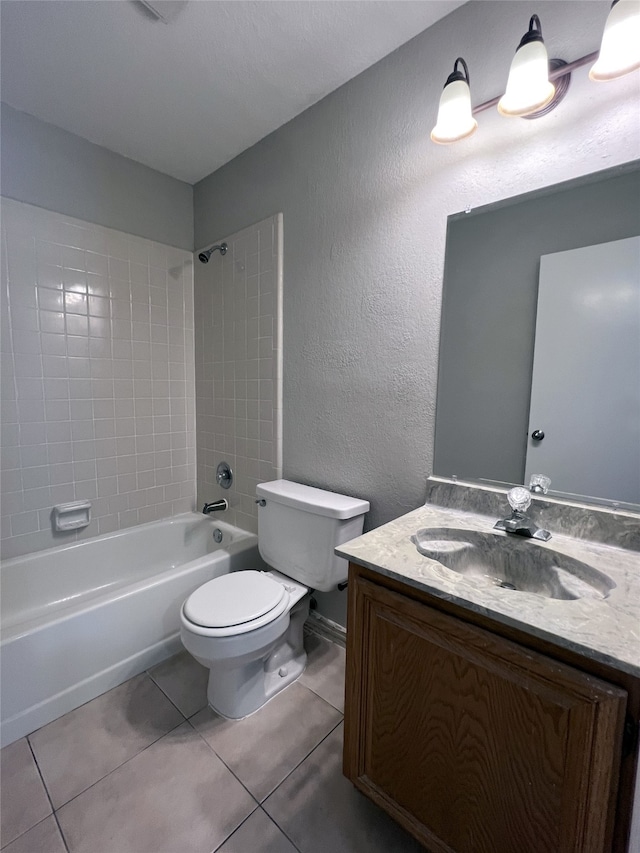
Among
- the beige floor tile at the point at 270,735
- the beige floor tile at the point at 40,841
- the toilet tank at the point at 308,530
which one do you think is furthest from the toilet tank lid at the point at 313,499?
the beige floor tile at the point at 40,841

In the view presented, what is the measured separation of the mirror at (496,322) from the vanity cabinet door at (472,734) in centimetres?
60

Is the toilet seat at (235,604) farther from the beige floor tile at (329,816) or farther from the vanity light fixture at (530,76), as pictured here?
the vanity light fixture at (530,76)

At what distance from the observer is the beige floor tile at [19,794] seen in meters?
1.00

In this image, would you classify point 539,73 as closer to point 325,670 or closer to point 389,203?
point 389,203

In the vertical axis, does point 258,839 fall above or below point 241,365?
below

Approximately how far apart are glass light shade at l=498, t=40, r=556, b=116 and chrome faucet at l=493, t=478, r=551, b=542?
103cm

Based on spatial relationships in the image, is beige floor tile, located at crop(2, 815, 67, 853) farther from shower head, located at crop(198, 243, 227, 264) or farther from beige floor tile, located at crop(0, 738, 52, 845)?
shower head, located at crop(198, 243, 227, 264)

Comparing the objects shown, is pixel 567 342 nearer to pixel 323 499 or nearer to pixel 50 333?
pixel 323 499

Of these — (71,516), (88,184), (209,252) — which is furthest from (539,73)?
(71,516)

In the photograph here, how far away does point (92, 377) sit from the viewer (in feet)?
6.42

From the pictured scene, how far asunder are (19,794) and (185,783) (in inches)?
19.1

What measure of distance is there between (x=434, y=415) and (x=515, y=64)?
98 cm

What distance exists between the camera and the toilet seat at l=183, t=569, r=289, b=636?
3.98 feet

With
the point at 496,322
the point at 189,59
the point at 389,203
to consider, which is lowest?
the point at 496,322
